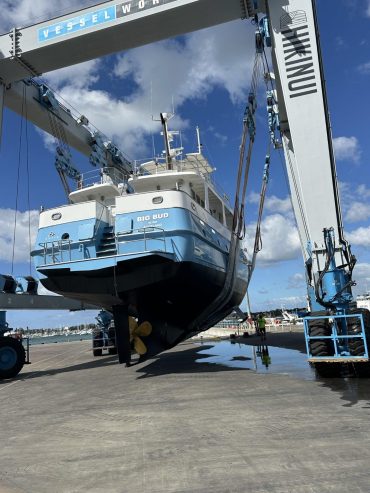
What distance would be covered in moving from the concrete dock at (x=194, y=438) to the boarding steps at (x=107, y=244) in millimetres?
3626

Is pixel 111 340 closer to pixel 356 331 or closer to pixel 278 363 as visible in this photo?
pixel 278 363

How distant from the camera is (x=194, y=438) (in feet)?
16.0

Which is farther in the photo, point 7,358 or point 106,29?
point 7,358

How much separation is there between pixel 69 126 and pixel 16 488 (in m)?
15.1

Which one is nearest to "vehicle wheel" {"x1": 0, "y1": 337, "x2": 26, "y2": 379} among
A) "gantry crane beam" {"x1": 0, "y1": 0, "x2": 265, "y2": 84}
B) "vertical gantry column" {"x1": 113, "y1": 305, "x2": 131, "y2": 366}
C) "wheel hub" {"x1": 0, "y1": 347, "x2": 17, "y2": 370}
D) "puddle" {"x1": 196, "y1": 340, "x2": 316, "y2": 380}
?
"wheel hub" {"x1": 0, "y1": 347, "x2": 17, "y2": 370}

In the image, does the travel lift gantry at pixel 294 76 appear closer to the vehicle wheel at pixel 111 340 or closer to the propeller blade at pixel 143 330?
the propeller blade at pixel 143 330

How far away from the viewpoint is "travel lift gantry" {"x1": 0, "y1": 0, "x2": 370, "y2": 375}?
27.2 feet

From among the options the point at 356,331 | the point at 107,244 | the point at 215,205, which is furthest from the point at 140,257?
the point at 215,205

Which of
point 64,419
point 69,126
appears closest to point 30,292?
point 69,126

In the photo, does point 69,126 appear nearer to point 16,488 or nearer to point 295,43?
point 295,43

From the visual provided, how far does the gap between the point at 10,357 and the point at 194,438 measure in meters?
9.24

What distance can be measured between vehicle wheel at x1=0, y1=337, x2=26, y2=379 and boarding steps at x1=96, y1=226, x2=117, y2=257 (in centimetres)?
384

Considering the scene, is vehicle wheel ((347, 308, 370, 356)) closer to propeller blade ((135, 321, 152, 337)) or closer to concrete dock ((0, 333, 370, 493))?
concrete dock ((0, 333, 370, 493))

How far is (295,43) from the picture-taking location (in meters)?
9.89
